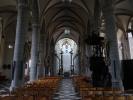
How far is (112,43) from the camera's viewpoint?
11.5m

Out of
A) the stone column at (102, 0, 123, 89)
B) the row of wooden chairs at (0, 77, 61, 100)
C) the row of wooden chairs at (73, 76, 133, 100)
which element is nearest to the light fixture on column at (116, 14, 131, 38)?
the stone column at (102, 0, 123, 89)

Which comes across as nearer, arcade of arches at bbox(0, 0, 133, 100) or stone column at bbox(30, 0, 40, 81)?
arcade of arches at bbox(0, 0, 133, 100)

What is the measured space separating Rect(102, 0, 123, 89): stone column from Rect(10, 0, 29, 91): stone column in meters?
6.08

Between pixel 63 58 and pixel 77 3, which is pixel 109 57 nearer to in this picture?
pixel 77 3

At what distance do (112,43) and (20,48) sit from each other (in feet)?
21.4

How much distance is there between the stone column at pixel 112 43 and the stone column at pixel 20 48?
6080 millimetres

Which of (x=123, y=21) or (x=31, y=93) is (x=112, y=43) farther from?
(x=123, y=21)

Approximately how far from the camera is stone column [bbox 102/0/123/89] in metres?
10.7

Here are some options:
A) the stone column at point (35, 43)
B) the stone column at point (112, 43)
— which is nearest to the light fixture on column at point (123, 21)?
the stone column at point (35, 43)

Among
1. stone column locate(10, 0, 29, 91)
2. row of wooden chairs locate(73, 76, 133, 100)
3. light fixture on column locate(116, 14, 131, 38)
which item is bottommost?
row of wooden chairs locate(73, 76, 133, 100)

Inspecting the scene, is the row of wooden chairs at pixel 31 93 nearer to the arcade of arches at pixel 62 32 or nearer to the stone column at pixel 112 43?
the arcade of arches at pixel 62 32

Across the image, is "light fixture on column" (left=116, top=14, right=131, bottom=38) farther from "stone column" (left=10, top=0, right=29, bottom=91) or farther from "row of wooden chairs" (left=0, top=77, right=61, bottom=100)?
"row of wooden chairs" (left=0, top=77, right=61, bottom=100)

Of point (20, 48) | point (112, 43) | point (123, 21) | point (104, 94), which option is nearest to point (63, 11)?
point (123, 21)

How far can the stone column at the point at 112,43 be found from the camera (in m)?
10.7
